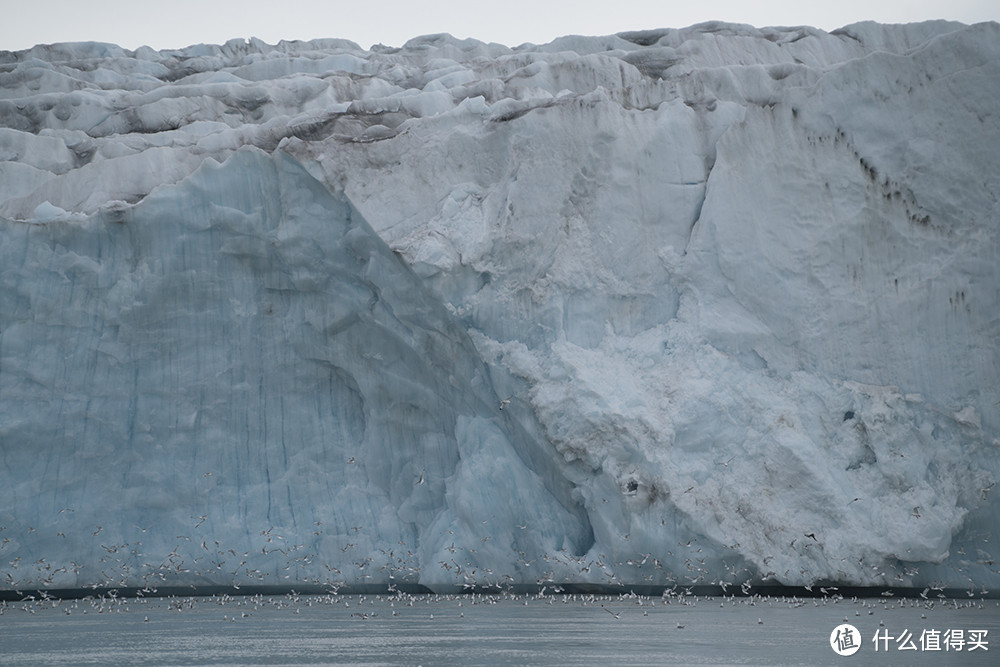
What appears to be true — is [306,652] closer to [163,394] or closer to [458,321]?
[458,321]

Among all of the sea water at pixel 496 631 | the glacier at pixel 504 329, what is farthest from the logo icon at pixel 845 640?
the glacier at pixel 504 329

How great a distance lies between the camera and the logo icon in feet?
36.7

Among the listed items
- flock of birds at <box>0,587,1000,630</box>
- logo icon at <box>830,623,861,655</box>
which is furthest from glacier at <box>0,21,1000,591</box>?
logo icon at <box>830,623,861,655</box>

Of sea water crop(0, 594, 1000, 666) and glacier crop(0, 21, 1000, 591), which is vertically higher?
glacier crop(0, 21, 1000, 591)

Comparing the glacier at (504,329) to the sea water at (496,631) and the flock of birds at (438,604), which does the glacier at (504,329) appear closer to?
the flock of birds at (438,604)

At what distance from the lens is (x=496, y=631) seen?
42.4ft

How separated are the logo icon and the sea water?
0.08 metres

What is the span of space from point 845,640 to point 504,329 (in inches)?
296

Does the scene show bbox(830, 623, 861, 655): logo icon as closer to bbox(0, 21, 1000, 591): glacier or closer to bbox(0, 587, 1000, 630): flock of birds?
bbox(0, 587, 1000, 630): flock of birds

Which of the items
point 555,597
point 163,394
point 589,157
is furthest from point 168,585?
point 589,157

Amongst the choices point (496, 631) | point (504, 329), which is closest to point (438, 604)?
point (496, 631)

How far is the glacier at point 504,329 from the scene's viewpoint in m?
16.7

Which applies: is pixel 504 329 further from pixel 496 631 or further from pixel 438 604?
pixel 496 631

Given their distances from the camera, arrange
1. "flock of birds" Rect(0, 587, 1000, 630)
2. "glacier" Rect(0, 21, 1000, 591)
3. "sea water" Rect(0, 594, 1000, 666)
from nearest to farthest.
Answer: "sea water" Rect(0, 594, 1000, 666)
"flock of birds" Rect(0, 587, 1000, 630)
"glacier" Rect(0, 21, 1000, 591)
